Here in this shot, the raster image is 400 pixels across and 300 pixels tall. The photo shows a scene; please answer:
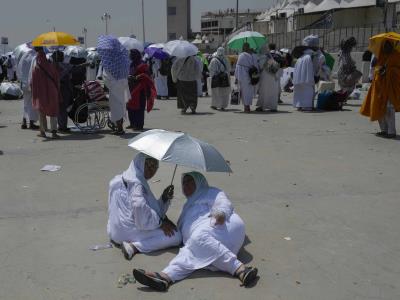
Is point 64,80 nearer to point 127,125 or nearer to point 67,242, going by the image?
point 127,125

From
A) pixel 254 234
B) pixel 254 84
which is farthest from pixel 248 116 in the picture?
pixel 254 234

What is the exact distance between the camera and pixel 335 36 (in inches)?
1422

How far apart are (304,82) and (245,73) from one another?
1584mm

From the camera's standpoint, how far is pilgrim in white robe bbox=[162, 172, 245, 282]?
13.3 feet

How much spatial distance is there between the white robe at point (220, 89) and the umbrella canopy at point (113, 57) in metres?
4.91

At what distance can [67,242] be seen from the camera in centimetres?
484

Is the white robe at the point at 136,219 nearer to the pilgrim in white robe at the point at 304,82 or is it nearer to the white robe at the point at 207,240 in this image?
the white robe at the point at 207,240

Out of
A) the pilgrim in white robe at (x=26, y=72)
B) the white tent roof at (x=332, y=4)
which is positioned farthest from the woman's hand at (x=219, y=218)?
the white tent roof at (x=332, y=4)

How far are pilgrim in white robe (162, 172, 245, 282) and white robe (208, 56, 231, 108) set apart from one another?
10.4m

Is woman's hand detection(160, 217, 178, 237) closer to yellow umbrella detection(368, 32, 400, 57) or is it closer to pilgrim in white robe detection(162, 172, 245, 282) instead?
pilgrim in white robe detection(162, 172, 245, 282)

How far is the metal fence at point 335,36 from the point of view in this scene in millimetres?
32062

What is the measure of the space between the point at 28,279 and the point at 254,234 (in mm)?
2060

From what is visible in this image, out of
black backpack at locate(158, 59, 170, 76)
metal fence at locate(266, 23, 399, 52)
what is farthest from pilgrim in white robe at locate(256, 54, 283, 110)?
metal fence at locate(266, 23, 399, 52)

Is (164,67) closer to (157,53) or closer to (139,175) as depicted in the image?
(157,53)
